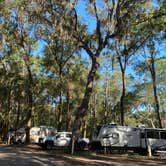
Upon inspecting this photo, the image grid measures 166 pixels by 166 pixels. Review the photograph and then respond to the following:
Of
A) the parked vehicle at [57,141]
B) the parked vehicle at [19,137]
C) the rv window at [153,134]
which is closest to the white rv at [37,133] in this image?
the parked vehicle at [19,137]

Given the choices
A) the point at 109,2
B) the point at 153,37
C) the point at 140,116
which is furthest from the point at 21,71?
the point at 140,116

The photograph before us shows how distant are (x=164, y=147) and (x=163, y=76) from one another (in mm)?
18542

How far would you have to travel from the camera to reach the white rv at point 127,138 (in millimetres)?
26438

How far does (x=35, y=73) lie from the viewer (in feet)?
131

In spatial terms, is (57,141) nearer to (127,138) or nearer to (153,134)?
(127,138)

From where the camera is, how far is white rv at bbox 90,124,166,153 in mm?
26438

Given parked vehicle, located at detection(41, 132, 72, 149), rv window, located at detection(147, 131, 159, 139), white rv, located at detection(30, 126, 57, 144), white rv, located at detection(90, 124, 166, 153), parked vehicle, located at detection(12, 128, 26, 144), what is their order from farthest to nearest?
1. white rv, located at detection(30, 126, 57, 144)
2. parked vehicle, located at detection(12, 128, 26, 144)
3. parked vehicle, located at detection(41, 132, 72, 149)
4. rv window, located at detection(147, 131, 159, 139)
5. white rv, located at detection(90, 124, 166, 153)

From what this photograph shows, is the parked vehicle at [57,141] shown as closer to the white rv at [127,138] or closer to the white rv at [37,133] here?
the white rv at [127,138]

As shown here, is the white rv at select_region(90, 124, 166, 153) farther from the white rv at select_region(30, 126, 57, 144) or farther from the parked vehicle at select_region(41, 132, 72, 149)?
the white rv at select_region(30, 126, 57, 144)

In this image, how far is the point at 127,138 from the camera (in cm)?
2725

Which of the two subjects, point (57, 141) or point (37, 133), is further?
point (37, 133)

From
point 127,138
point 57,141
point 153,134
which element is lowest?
point 57,141

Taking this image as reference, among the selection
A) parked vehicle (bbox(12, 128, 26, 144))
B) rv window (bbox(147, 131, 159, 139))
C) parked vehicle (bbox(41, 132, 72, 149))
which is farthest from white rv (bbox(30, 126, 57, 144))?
rv window (bbox(147, 131, 159, 139))

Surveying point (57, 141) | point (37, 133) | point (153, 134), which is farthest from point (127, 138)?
point (37, 133)
